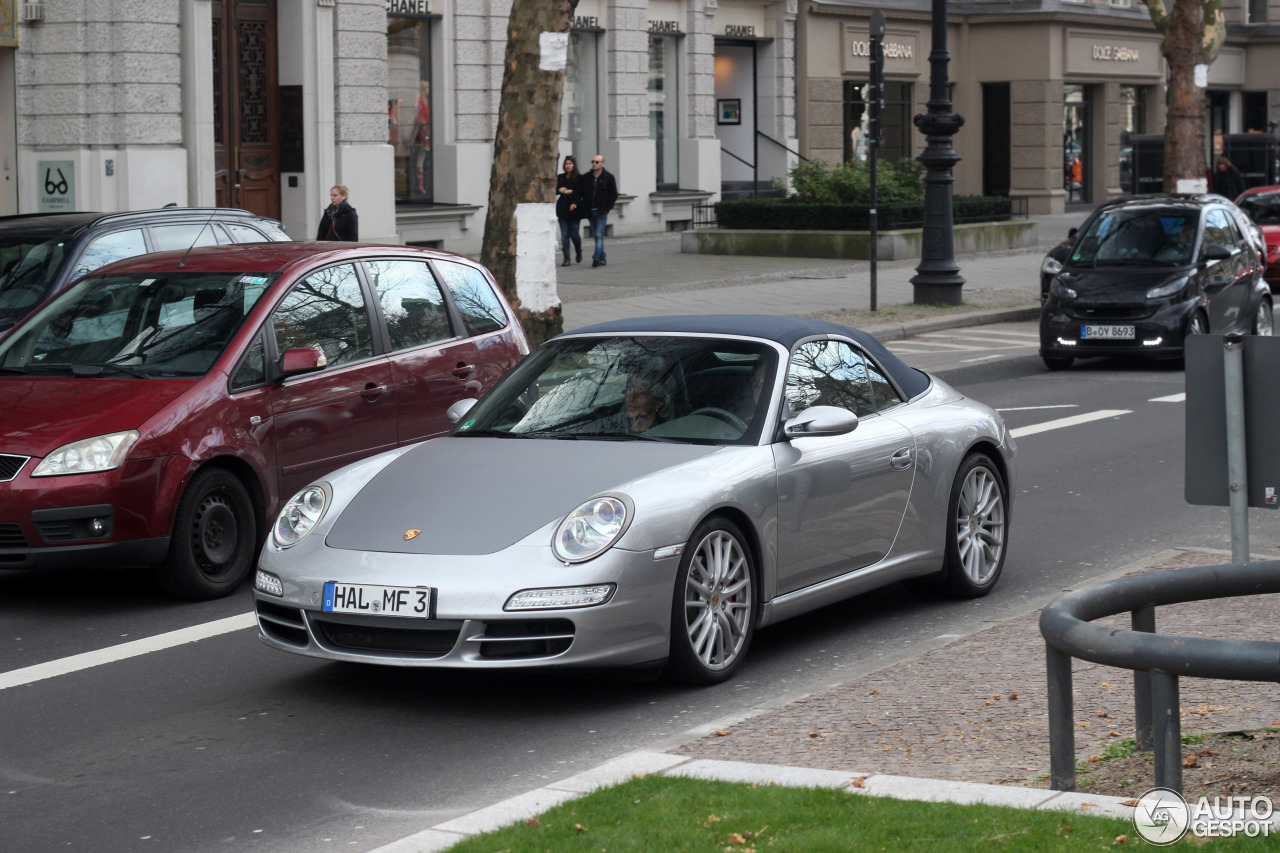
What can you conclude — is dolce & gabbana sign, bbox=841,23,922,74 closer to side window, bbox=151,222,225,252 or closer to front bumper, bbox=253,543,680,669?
side window, bbox=151,222,225,252

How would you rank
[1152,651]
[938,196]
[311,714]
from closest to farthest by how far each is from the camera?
[1152,651], [311,714], [938,196]

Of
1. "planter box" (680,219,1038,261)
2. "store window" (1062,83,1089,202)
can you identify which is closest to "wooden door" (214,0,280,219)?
"planter box" (680,219,1038,261)

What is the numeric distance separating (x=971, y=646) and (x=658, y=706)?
1.33 metres

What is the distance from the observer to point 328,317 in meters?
9.55

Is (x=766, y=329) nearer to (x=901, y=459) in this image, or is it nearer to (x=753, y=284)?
(x=901, y=459)

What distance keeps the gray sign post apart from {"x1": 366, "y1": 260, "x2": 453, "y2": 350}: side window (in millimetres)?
5147

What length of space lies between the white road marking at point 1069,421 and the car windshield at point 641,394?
6705mm

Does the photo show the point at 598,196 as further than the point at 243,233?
Yes

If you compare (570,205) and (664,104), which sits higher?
(664,104)

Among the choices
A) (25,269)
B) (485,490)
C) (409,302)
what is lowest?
(485,490)

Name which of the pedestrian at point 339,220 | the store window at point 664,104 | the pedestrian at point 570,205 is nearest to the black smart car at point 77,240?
the pedestrian at point 339,220

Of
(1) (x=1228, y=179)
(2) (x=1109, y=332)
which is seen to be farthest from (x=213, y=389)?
(1) (x=1228, y=179)

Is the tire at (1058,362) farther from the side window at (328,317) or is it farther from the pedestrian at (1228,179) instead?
the pedestrian at (1228,179)

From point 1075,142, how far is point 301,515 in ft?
146
